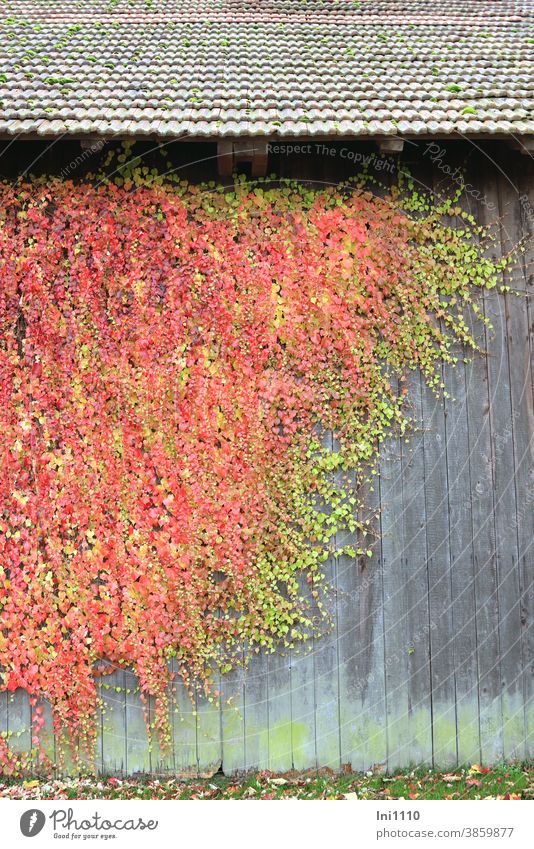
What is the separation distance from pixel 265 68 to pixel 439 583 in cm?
411

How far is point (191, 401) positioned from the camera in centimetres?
428

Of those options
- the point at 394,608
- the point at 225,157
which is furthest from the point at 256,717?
the point at 225,157

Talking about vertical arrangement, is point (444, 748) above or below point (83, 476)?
below

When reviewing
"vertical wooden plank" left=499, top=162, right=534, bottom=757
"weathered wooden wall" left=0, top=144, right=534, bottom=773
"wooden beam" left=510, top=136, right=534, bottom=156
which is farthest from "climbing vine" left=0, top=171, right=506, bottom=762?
"wooden beam" left=510, top=136, right=534, bottom=156

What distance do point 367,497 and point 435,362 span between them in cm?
112

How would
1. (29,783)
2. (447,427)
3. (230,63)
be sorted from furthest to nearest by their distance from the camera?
1. (230,63)
2. (447,427)
3. (29,783)

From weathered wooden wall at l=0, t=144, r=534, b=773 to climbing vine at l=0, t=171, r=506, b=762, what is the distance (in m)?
0.17

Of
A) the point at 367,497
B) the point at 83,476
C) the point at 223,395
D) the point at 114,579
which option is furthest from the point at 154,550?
the point at 367,497

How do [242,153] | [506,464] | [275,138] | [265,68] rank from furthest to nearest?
1. [265,68]
2. [506,464]
3. [242,153]
4. [275,138]

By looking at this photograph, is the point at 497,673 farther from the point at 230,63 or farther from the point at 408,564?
the point at 230,63

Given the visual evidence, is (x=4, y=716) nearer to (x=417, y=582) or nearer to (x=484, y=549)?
(x=417, y=582)

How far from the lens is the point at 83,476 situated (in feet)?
14.0

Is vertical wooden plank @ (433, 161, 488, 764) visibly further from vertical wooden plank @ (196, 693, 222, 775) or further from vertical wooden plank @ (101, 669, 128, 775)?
vertical wooden plank @ (101, 669, 128, 775)

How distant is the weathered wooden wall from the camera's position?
13.8ft
